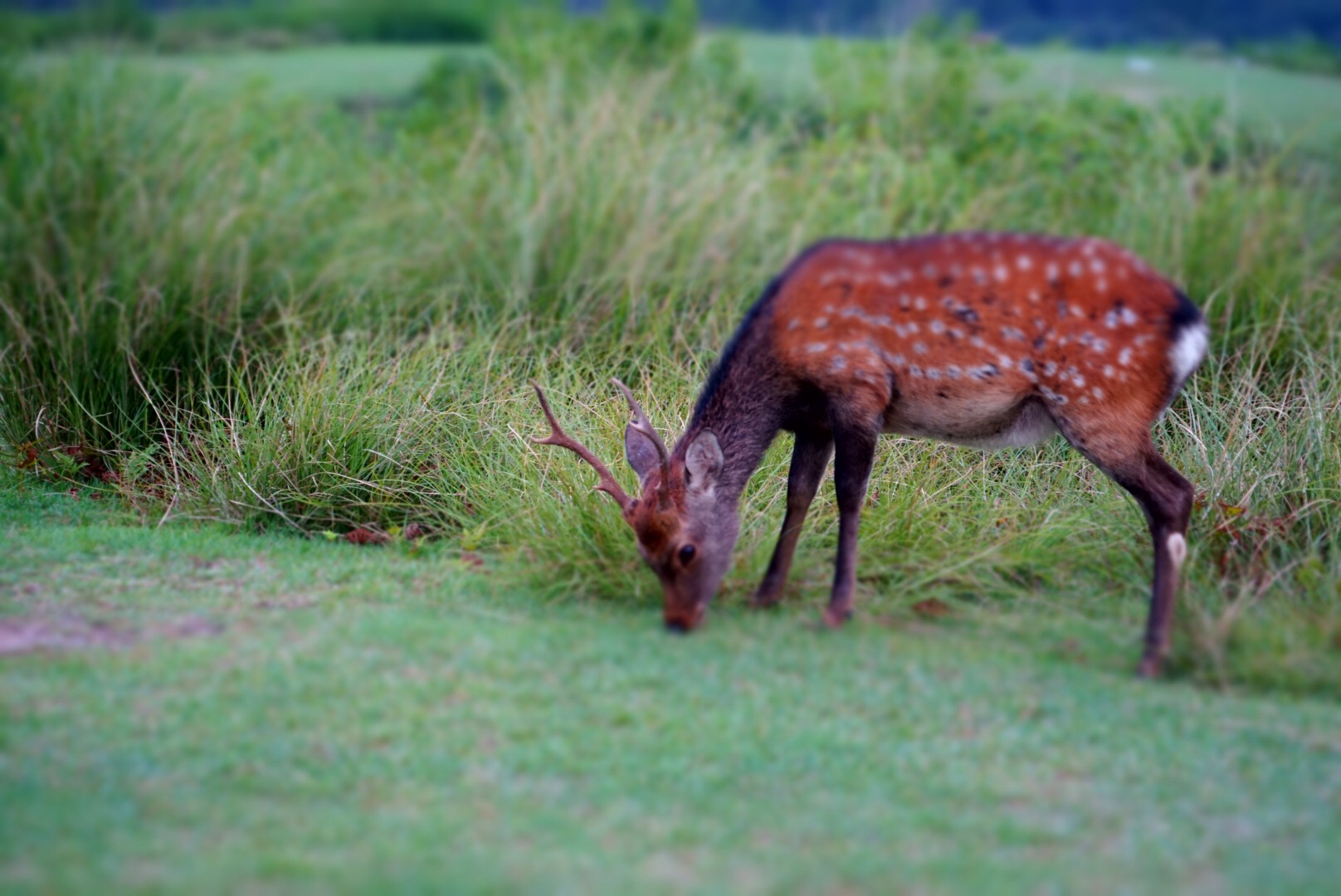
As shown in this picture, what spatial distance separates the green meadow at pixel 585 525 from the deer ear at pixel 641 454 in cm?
30

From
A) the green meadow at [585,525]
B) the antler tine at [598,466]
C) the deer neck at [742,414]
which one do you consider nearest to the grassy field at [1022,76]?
the green meadow at [585,525]

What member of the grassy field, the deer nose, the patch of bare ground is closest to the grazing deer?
the deer nose

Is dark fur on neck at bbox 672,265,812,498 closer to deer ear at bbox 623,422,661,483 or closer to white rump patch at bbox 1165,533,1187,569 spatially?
deer ear at bbox 623,422,661,483

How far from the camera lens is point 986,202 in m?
9.18

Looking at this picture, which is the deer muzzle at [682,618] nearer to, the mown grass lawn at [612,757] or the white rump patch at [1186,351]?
the mown grass lawn at [612,757]

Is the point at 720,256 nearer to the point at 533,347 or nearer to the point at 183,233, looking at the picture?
the point at 533,347

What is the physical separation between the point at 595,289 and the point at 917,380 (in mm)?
3236

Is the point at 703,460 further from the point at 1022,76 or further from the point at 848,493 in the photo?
the point at 1022,76

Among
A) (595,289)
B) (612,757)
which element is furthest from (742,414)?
(595,289)

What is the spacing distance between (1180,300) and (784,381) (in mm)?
1286

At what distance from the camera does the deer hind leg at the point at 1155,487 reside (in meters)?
4.47

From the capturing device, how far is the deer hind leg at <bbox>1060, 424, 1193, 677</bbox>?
14.7ft

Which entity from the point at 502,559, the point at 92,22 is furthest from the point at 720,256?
the point at 92,22

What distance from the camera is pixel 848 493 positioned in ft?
15.6
